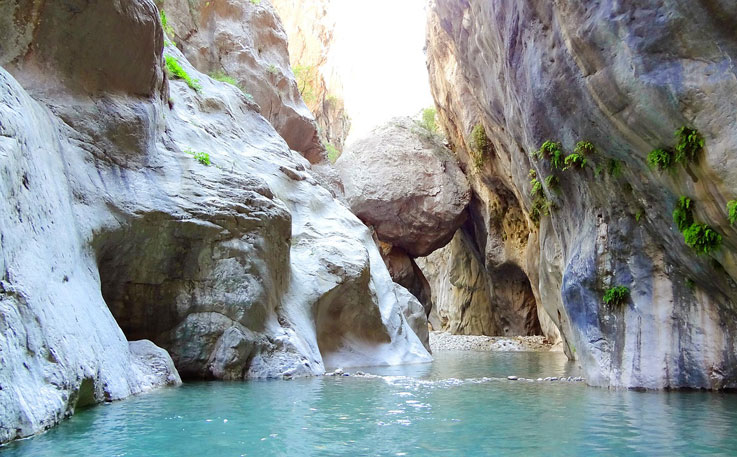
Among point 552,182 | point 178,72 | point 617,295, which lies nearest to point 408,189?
point 178,72

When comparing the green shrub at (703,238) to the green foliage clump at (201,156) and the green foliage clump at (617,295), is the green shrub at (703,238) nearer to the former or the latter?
the green foliage clump at (617,295)

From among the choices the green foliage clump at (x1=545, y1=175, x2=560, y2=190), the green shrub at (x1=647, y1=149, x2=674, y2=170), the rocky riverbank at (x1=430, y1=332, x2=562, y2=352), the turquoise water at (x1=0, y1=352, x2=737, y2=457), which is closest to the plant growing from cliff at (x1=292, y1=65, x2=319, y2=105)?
the rocky riverbank at (x1=430, y1=332, x2=562, y2=352)

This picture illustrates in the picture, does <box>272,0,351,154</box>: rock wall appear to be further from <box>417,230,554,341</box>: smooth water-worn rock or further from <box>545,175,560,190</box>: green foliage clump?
<box>545,175,560,190</box>: green foliage clump

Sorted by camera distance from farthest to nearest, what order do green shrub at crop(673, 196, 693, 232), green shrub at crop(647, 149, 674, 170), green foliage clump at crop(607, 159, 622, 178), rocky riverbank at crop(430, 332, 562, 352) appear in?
rocky riverbank at crop(430, 332, 562, 352) → green foliage clump at crop(607, 159, 622, 178) → green shrub at crop(673, 196, 693, 232) → green shrub at crop(647, 149, 674, 170)

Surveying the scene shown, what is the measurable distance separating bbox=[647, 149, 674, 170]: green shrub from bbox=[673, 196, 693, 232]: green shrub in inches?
23.6

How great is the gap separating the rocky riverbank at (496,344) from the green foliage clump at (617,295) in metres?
16.5

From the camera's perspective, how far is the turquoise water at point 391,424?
15.5 feet

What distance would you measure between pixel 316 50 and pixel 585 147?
3462 cm

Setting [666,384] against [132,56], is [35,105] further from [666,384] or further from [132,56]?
[666,384]

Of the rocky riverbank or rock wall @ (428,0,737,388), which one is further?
the rocky riverbank

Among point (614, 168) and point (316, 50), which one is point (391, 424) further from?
point (316, 50)

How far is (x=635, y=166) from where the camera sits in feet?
31.3

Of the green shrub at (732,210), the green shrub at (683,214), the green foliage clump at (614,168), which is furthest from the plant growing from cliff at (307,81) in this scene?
the green shrub at (732,210)

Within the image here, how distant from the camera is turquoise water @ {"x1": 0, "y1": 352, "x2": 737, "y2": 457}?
473cm
